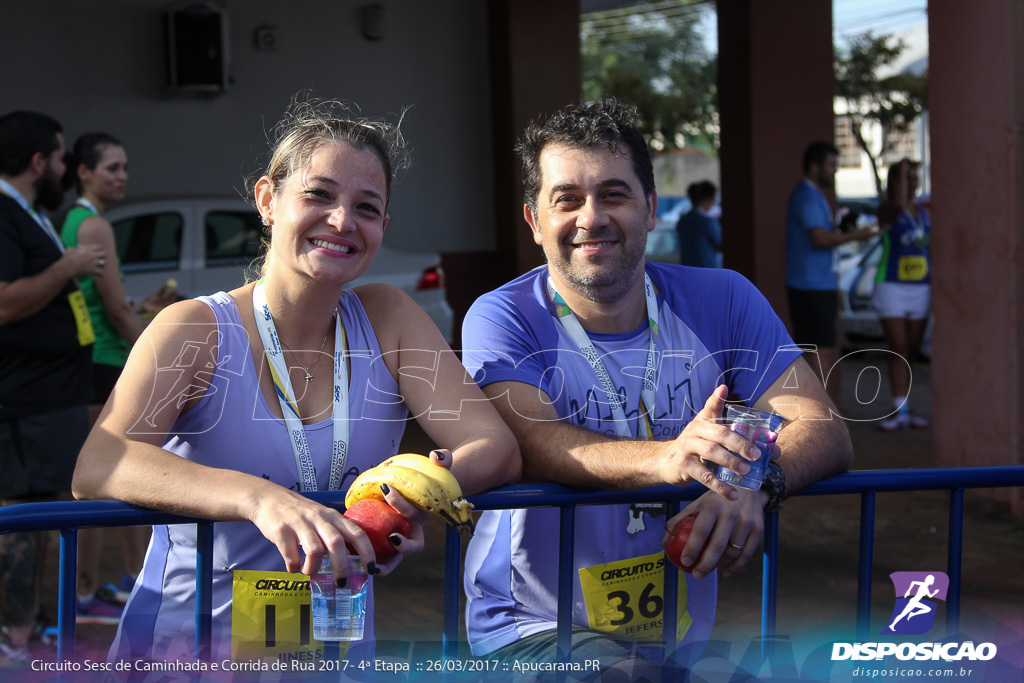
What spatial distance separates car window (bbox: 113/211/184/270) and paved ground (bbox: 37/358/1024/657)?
2.85m

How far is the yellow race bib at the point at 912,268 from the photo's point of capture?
7.86m

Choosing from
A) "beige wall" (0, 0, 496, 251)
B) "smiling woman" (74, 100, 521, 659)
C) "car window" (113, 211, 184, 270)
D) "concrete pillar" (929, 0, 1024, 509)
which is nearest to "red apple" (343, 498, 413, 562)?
"smiling woman" (74, 100, 521, 659)

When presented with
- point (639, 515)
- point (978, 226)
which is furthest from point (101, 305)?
point (978, 226)

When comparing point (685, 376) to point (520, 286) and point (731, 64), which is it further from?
point (731, 64)

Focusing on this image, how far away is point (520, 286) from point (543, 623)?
34.8 inches

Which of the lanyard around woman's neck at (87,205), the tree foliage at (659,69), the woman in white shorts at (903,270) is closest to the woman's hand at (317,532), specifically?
the lanyard around woman's neck at (87,205)

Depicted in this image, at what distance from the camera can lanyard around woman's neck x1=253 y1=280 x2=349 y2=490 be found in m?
2.18

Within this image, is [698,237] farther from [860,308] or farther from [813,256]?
[813,256]

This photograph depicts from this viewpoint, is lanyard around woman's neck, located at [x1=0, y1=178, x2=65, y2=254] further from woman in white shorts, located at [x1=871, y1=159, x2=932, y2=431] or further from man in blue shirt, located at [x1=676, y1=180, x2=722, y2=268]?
man in blue shirt, located at [x1=676, y1=180, x2=722, y2=268]

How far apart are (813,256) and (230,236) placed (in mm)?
4542

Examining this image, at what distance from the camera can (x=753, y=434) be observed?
1.98 m

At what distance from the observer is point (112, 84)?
8.51m

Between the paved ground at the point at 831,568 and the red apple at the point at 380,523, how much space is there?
208 cm

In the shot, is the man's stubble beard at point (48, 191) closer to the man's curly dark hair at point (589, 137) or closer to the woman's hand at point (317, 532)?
the man's curly dark hair at point (589, 137)
